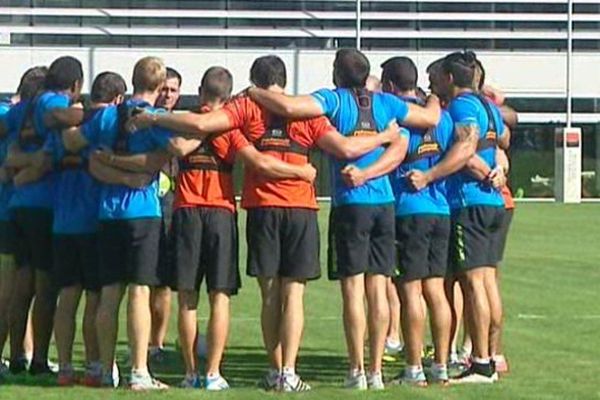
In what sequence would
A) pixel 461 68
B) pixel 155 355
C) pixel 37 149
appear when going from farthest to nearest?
1. pixel 155 355
2. pixel 461 68
3. pixel 37 149

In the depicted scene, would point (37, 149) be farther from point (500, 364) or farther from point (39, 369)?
point (500, 364)

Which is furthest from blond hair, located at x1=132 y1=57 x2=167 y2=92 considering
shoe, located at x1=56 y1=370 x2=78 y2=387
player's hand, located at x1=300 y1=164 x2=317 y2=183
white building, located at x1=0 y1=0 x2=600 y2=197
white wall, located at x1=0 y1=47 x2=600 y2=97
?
white building, located at x1=0 y1=0 x2=600 y2=197

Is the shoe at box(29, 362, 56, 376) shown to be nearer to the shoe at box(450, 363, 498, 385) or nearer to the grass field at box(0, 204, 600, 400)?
the grass field at box(0, 204, 600, 400)

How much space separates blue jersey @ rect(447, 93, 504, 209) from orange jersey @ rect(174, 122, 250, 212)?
5.74ft

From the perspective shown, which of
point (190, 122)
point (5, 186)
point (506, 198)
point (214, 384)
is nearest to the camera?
point (190, 122)

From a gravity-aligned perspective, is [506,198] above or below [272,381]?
above

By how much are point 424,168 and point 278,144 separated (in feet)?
4.07

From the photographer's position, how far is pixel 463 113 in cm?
1145

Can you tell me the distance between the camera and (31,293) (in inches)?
461

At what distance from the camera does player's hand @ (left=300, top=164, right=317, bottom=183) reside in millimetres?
10750

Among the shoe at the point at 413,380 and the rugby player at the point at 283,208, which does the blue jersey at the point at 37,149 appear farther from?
the shoe at the point at 413,380

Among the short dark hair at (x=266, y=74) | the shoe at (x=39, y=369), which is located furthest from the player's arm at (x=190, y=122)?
the shoe at (x=39, y=369)

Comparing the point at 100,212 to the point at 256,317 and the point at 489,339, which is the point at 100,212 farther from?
the point at 256,317

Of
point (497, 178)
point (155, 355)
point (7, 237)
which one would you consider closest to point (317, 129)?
point (497, 178)
